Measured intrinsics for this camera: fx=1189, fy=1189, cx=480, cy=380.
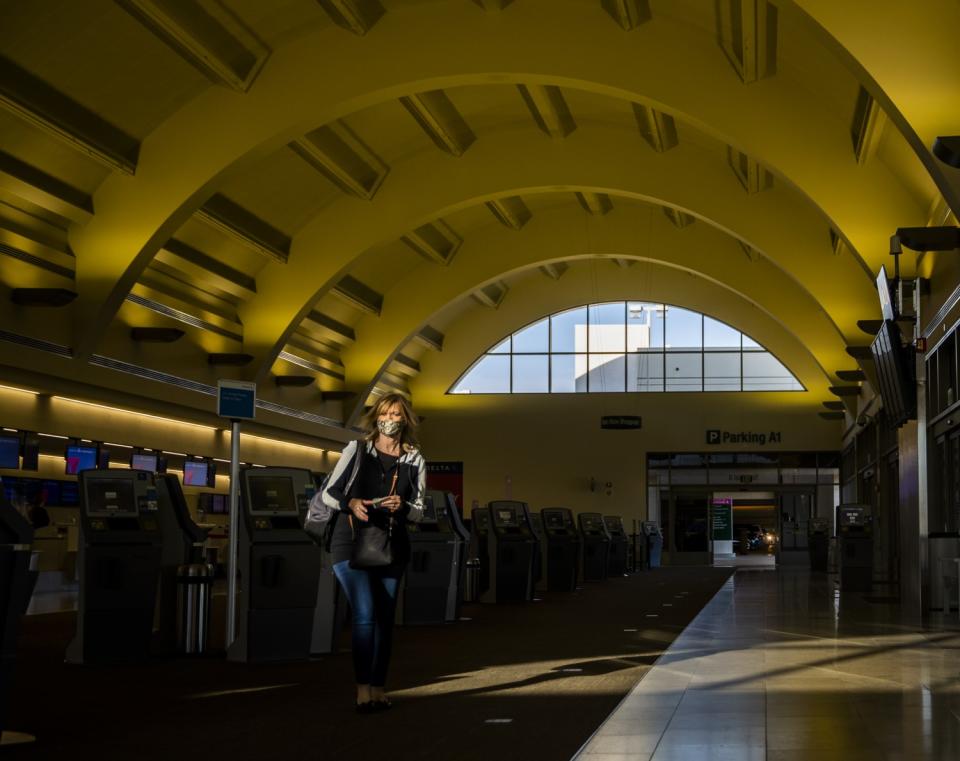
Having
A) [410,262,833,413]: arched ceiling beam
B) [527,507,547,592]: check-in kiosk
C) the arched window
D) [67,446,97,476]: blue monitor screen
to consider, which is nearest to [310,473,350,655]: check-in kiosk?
[527,507,547,592]: check-in kiosk

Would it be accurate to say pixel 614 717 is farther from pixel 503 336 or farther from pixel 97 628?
pixel 503 336

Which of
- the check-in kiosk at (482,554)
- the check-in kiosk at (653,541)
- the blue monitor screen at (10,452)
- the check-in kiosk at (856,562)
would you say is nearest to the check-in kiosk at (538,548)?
the check-in kiosk at (482,554)

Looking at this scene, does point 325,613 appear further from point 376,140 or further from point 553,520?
point 376,140

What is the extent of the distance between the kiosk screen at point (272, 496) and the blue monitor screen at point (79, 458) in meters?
9.74

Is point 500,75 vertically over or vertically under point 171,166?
over

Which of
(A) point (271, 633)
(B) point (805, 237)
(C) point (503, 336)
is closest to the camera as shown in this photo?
(A) point (271, 633)

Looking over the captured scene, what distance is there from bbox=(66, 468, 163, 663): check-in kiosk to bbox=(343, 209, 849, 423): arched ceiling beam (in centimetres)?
1810

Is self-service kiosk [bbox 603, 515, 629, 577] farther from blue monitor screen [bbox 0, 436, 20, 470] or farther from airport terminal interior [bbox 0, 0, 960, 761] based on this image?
blue monitor screen [bbox 0, 436, 20, 470]

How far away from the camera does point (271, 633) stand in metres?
8.07

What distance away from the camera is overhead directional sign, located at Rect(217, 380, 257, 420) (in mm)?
8867

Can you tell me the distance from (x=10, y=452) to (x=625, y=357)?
19529 millimetres

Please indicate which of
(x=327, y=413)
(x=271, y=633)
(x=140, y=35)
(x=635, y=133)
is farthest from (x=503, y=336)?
(x=271, y=633)

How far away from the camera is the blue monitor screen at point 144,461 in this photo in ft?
63.6

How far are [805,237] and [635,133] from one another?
3307 millimetres
